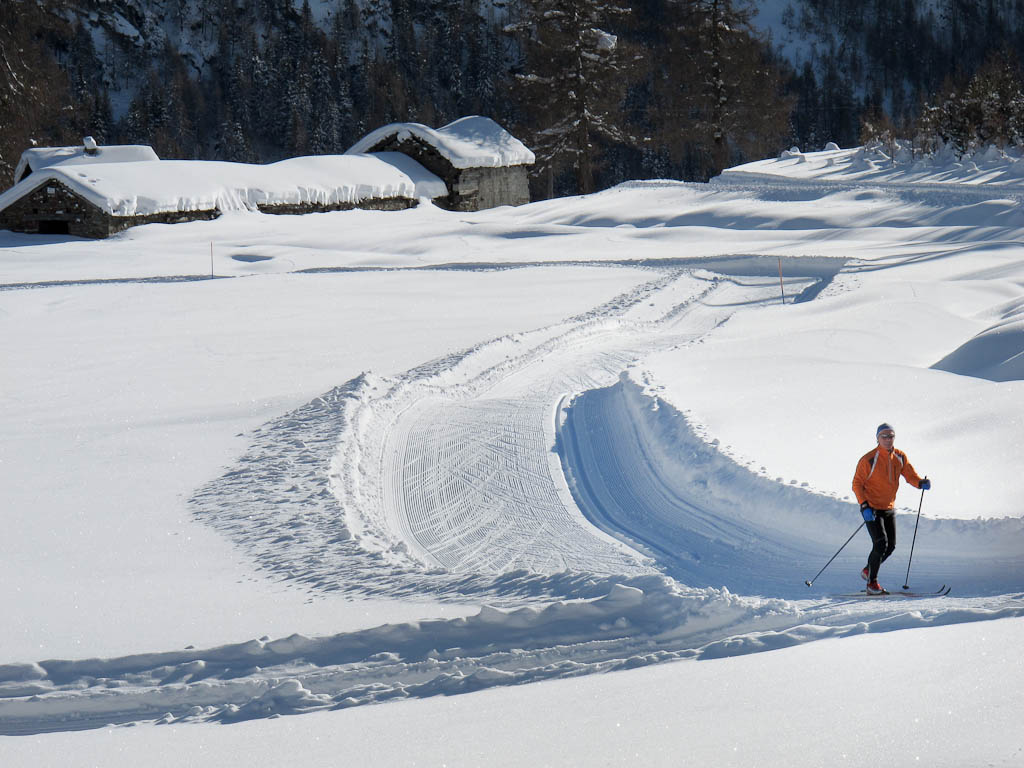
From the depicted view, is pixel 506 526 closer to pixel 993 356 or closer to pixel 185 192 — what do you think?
pixel 993 356

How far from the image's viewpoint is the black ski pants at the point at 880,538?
722 centimetres

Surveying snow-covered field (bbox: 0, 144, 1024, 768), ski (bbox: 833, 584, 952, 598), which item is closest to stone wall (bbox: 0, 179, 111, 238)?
snow-covered field (bbox: 0, 144, 1024, 768)

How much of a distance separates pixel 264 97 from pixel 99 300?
6050 centimetres

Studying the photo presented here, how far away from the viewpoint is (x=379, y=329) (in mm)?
16734

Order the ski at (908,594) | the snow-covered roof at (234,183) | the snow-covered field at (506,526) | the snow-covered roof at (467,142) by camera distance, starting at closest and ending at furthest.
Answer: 1. the snow-covered field at (506,526)
2. the ski at (908,594)
3. the snow-covered roof at (234,183)
4. the snow-covered roof at (467,142)

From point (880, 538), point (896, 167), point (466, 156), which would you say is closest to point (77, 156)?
point (466, 156)

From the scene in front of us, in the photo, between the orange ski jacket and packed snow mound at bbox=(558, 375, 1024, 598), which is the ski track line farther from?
the orange ski jacket

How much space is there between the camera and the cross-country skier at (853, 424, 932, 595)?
7301 millimetres

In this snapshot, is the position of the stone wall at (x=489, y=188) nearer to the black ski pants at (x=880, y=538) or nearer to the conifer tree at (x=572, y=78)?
the conifer tree at (x=572, y=78)

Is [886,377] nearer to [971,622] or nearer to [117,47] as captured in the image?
[971,622]

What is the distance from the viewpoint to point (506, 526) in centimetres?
879

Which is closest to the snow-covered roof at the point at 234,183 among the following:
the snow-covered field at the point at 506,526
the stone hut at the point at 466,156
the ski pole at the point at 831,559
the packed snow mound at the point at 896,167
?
the stone hut at the point at 466,156

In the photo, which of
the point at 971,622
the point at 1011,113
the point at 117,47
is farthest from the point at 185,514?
the point at 117,47

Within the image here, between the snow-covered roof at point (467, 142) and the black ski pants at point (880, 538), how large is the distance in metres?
28.4
